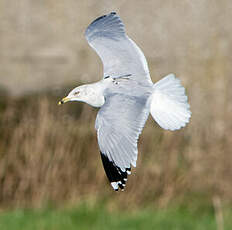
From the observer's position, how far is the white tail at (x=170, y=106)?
2.12 m

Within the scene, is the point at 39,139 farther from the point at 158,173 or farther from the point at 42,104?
the point at 158,173

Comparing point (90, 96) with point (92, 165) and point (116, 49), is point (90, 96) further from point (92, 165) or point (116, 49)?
point (92, 165)

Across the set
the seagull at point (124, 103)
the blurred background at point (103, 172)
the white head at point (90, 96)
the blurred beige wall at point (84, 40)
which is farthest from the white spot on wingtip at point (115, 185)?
the blurred beige wall at point (84, 40)

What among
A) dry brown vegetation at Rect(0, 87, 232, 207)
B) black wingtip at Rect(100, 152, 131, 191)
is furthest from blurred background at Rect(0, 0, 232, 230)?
black wingtip at Rect(100, 152, 131, 191)

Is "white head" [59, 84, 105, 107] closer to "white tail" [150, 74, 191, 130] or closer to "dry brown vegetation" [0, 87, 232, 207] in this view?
"white tail" [150, 74, 191, 130]

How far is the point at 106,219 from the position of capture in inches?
224

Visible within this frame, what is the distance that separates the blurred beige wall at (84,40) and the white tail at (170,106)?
483 cm

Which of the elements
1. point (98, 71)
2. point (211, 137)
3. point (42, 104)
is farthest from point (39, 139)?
point (98, 71)

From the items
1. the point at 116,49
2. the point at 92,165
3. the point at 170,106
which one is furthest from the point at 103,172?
the point at 170,106

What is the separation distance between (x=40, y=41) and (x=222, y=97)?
2665 millimetres

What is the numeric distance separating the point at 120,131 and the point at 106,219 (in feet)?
12.1

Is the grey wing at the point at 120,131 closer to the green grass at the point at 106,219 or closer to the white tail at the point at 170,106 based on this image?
the white tail at the point at 170,106

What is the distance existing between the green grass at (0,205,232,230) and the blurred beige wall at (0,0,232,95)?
1.66m

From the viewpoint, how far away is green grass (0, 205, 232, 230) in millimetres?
5477
